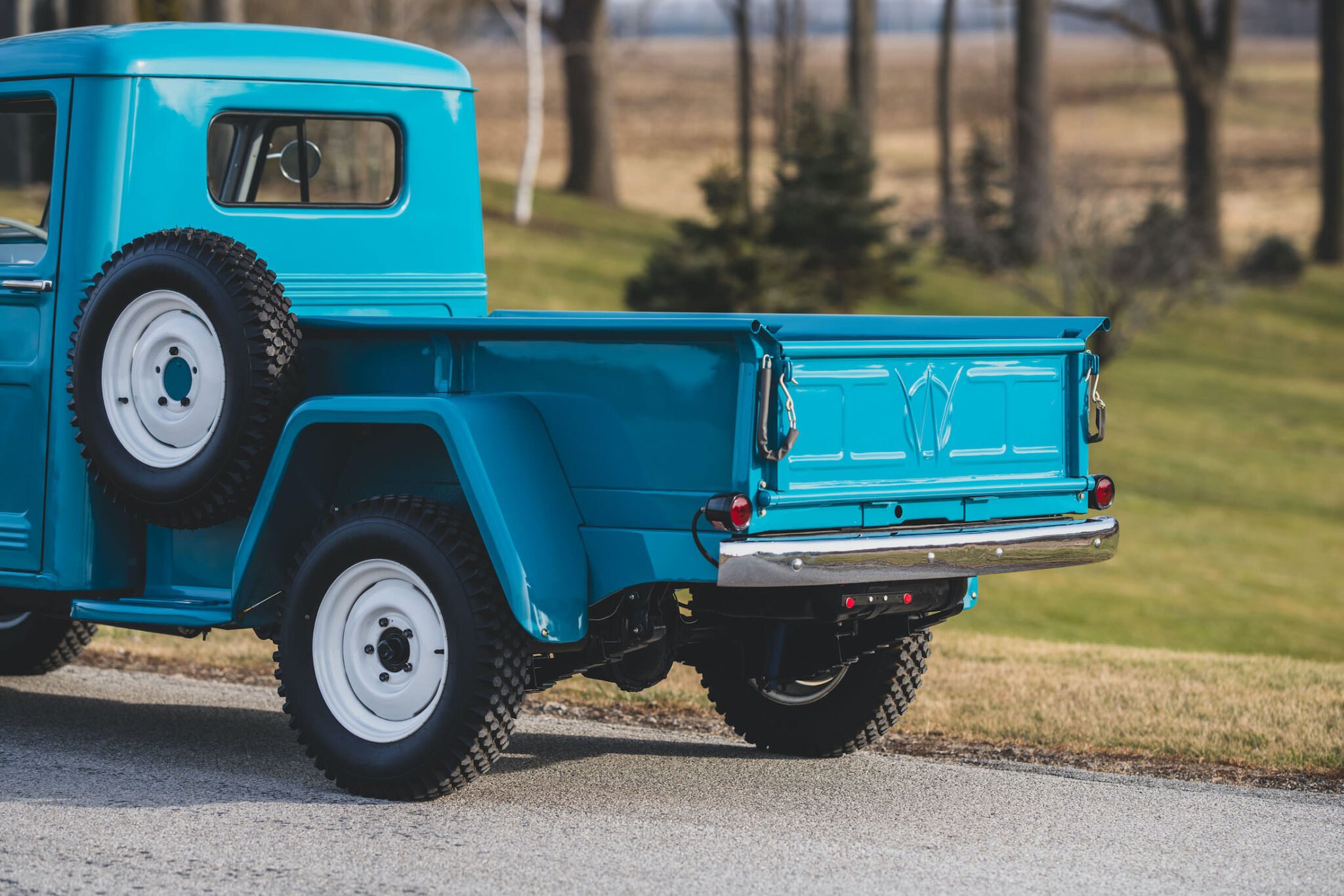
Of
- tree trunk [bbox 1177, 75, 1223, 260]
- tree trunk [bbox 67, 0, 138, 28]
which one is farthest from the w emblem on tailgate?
tree trunk [bbox 1177, 75, 1223, 260]

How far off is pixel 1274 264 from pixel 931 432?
33728mm

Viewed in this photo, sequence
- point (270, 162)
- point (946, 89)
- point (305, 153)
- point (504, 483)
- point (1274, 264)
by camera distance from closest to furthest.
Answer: point (504, 483), point (305, 153), point (270, 162), point (1274, 264), point (946, 89)

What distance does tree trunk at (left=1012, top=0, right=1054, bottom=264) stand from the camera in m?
32.0

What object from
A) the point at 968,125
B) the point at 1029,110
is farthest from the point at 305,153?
the point at 968,125

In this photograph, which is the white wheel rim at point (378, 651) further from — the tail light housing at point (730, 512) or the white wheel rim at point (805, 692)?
the white wheel rim at point (805, 692)

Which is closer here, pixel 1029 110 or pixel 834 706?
pixel 834 706

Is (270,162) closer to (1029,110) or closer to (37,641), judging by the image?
(37,641)

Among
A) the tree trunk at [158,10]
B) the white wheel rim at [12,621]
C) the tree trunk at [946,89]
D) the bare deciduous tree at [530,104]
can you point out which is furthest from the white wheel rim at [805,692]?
the tree trunk at [946,89]

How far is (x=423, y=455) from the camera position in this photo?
18.7ft

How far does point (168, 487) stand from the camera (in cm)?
572

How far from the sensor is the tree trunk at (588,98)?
121 ft

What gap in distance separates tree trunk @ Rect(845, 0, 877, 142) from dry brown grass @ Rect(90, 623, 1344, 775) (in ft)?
90.4

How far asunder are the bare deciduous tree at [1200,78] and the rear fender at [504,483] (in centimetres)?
3243

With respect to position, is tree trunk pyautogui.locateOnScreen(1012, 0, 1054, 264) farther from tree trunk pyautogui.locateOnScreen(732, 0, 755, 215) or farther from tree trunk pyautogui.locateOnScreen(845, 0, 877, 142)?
tree trunk pyautogui.locateOnScreen(732, 0, 755, 215)
